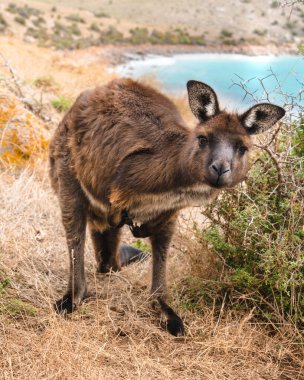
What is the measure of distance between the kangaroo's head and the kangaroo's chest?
214 mm

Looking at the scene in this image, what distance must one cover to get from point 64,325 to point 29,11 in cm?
4403

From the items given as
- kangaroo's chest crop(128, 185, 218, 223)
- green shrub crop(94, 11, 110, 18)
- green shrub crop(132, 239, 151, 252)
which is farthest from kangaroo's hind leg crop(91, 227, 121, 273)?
green shrub crop(94, 11, 110, 18)

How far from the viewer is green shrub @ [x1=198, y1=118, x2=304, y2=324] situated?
4.28m

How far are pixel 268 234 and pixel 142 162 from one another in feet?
4.09

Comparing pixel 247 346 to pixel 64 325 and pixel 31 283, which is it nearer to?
pixel 64 325

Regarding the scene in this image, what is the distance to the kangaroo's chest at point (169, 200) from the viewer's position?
13.5 feet

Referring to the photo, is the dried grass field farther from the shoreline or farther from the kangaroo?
the shoreline

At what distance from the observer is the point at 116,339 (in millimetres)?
4336

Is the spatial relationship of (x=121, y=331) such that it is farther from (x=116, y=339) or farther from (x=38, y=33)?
(x=38, y=33)

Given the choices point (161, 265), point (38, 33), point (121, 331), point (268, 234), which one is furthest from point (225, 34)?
point (121, 331)

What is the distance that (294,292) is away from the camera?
4.24 metres

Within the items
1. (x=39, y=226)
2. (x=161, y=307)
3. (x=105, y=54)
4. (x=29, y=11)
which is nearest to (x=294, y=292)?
(x=161, y=307)

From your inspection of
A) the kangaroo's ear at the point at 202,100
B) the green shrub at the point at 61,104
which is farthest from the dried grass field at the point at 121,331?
the green shrub at the point at 61,104

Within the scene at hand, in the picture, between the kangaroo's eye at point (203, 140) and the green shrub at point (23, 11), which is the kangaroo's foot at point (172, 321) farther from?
the green shrub at point (23, 11)
